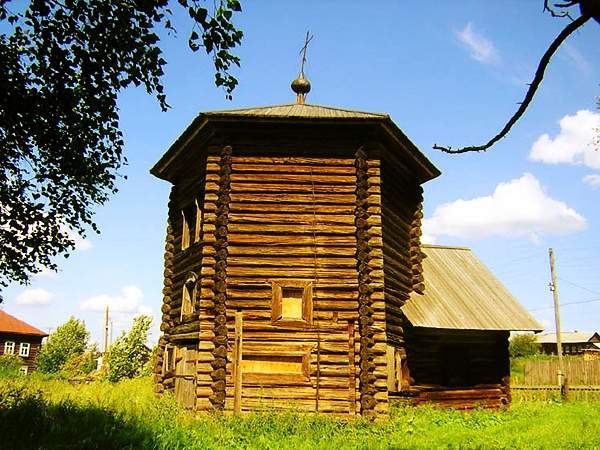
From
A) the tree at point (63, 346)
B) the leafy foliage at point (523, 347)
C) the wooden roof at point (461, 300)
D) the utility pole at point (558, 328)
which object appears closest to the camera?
the wooden roof at point (461, 300)

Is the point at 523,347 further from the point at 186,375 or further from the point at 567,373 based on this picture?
the point at 186,375

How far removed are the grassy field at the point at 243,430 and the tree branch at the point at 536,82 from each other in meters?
7.79

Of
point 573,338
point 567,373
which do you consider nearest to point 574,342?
point 573,338

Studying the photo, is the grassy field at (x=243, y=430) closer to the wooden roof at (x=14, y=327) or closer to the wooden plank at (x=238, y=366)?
the wooden plank at (x=238, y=366)

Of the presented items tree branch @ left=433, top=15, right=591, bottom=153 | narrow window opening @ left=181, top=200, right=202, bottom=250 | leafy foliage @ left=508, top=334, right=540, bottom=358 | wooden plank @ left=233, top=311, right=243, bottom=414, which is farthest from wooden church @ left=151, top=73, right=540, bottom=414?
leafy foliage @ left=508, top=334, right=540, bottom=358

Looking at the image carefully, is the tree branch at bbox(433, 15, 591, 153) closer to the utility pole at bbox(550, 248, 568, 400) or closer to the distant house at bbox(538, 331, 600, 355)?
the utility pole at bbox(550, 248, 568, 400)

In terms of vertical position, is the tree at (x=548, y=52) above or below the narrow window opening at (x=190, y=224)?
below

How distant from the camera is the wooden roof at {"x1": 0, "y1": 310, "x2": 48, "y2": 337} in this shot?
157ft

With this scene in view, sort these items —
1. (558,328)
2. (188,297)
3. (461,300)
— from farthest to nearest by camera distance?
(558,328)
(461,300)
(188,297)

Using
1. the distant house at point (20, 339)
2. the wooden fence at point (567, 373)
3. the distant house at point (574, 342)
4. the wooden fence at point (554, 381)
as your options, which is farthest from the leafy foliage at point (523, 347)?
the distant house at point (20, 339)

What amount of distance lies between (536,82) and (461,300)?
15.6 metres

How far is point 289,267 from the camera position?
44.0 ft

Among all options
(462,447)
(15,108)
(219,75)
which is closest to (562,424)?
(462,447)

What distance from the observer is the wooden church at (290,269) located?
12.7 metres
